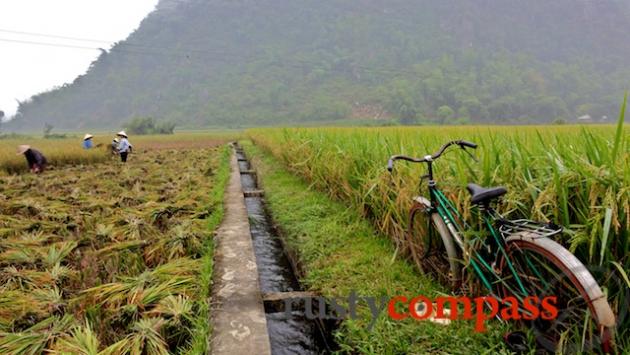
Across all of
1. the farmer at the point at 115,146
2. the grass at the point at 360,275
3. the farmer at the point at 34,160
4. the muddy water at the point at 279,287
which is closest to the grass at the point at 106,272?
the muddy water at the point at 279,287

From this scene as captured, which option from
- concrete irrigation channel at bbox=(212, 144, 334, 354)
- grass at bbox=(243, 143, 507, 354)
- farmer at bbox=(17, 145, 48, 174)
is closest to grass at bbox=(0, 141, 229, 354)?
concrete irrigation channel at bbox=(212, 144, 334, 354)

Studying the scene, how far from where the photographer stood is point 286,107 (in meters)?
79.7

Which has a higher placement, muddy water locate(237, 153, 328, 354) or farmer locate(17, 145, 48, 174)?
farmer locate(17, 145, 48, 174)

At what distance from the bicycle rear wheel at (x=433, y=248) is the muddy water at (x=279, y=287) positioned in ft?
3.42

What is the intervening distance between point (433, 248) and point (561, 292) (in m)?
1.04

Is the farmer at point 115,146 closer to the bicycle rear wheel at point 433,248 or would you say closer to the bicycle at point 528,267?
the bicycle rear wheel at point 433,248

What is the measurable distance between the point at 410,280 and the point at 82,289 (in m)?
2.73

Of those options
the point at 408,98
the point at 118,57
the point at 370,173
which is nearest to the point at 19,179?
the point at 370,173

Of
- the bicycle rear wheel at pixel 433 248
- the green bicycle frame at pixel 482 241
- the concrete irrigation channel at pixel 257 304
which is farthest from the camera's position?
the bicycle rear wheel at pixel 433 248

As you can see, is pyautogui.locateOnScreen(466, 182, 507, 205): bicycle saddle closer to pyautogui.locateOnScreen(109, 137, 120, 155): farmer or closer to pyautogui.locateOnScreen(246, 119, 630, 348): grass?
pyautogui.locateOnScreen(246, 119, 630, 348): grass

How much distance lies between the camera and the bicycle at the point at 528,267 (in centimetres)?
161

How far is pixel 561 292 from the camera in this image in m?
1.88

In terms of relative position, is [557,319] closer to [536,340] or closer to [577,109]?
[536,340]

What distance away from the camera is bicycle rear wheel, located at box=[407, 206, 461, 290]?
8.20 feet
